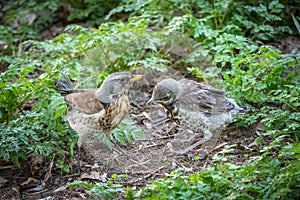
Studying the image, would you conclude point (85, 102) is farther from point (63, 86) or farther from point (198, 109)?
point (198, 109)

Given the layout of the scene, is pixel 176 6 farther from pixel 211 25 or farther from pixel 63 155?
pixel 63 155

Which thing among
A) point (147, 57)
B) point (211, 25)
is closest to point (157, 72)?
point (147, 57)

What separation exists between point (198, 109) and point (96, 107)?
1.16 meters

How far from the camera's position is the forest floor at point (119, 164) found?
5559 millimetres

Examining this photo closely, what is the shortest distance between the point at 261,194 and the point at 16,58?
5.02 m

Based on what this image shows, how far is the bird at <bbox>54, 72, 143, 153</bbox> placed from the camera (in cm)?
593

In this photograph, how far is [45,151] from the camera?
5.50 meters

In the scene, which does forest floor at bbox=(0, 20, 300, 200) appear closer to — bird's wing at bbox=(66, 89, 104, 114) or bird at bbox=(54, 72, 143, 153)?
bird at bbox=(54, 72, 143, 153)

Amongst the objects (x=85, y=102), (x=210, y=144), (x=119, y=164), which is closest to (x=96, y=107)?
(x=85, y=102)

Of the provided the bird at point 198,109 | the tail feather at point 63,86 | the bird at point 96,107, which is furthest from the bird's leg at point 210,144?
the tail feather at point 63,86

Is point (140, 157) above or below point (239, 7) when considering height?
below

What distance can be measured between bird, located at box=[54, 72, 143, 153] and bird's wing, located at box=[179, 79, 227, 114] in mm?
686

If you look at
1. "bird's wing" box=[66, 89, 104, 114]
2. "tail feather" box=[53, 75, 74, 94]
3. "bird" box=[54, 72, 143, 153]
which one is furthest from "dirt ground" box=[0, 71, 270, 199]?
"tail feather" box=[53, 75, 74, 94]

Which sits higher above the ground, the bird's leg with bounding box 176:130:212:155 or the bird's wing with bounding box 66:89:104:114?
the bird's wing with bounding box 66:89:104:114
